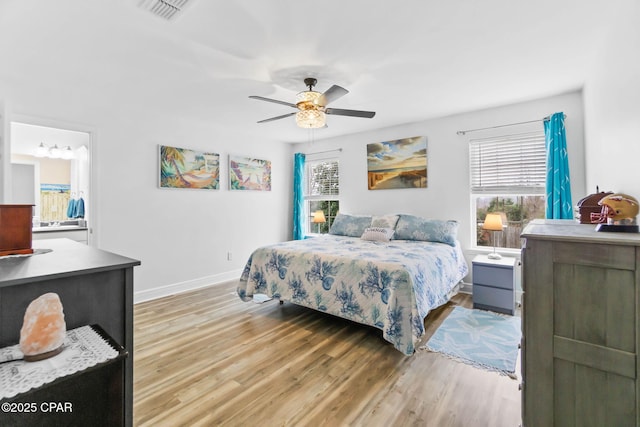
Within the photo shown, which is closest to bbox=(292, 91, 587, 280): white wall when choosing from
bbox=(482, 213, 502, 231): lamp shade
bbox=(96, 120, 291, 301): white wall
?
bbox=(482, 213, 502, 231): lamp shade

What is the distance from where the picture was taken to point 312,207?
225 inches

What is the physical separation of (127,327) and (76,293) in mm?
242

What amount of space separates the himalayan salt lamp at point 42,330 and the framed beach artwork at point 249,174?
12.5ft

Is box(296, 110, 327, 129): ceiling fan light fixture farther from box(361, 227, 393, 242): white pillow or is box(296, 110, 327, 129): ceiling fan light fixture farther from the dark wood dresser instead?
the dark wood dresser

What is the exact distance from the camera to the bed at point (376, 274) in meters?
2.31

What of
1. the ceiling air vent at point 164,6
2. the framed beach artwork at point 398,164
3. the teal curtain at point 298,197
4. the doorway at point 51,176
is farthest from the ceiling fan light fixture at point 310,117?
the doorway at point 51,176

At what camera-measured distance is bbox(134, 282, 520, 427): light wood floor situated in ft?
5.39

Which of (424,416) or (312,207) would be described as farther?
(312,207)

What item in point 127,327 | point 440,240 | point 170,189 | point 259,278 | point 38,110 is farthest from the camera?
point 170,189

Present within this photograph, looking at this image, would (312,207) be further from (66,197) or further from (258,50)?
(66,197)

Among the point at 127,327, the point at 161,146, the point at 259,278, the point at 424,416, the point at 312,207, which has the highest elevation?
the point at 161,146

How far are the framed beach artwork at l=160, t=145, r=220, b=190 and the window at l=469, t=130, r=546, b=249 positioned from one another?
3.69 meters

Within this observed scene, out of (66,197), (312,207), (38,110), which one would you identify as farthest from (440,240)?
(66,197)

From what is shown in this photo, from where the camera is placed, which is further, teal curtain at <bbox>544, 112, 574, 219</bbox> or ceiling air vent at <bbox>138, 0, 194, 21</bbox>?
teal curtain at <bbox>544, 112, 574, 219</bbox>
